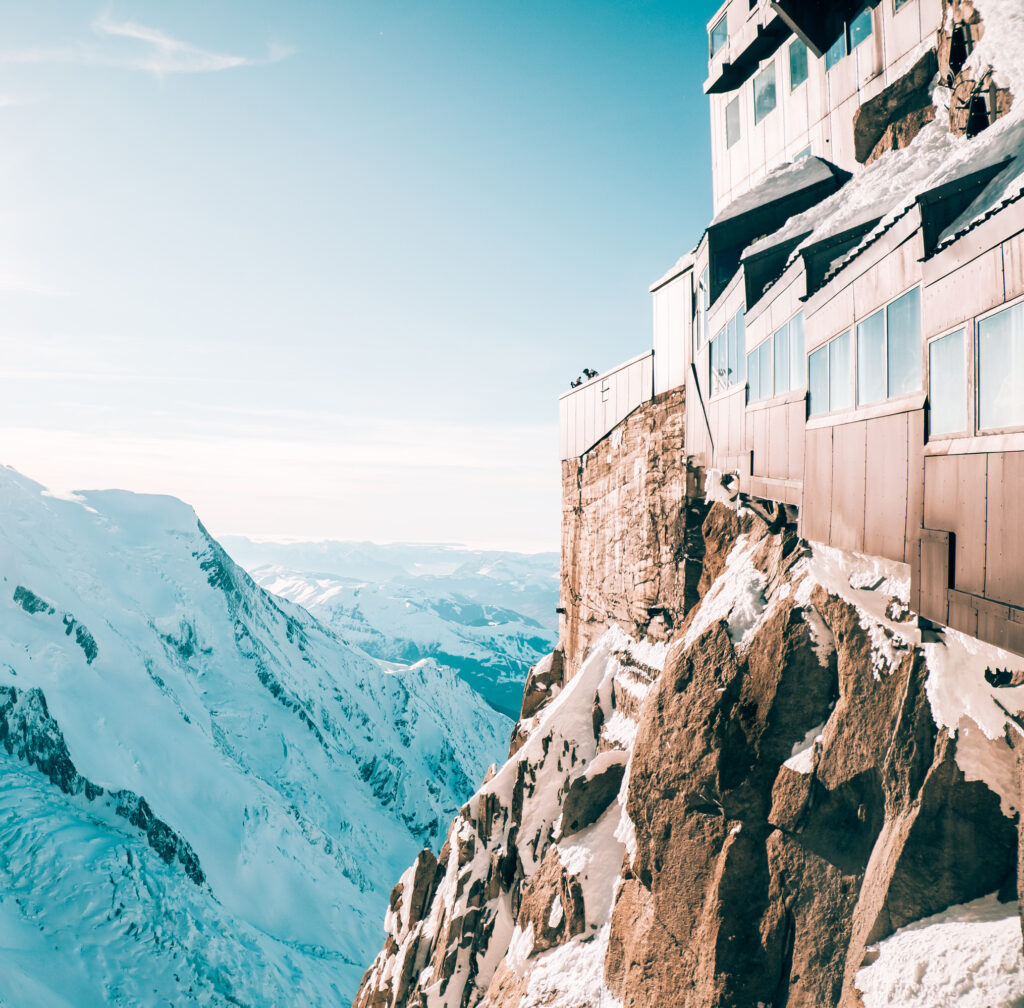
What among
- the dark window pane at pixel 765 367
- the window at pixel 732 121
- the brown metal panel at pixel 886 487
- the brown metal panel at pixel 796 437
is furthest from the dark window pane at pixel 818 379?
the window at pixel 732 121

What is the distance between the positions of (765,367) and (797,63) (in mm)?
10237

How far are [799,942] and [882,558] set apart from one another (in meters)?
4.43

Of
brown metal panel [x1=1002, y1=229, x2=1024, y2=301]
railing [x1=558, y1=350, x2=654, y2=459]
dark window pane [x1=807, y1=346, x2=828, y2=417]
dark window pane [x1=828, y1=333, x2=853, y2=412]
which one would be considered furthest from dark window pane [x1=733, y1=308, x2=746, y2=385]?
brown metal panel [x1=1002, y1=229, x2=1024, y2=301]

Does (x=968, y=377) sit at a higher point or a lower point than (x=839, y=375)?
lower

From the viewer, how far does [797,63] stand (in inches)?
637

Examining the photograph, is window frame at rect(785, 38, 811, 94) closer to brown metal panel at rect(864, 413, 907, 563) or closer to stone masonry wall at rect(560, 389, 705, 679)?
stone masonry wall at rect(560, 389, 705, 679)

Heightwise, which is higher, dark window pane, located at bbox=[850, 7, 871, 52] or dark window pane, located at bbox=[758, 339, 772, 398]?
dark window pane, located at bbox=[850, 7, 871, 52]

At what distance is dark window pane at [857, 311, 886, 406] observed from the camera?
727 cm

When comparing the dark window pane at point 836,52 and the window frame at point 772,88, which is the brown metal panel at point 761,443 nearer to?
the dark window pane at point 836,52

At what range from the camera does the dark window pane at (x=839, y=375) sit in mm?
8172

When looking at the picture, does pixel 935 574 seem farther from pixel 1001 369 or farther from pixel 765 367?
pixel 765 367

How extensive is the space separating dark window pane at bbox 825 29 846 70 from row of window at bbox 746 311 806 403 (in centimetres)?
809

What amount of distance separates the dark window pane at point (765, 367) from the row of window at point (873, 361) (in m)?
1.96

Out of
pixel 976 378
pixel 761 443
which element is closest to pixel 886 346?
pixel 976 378
